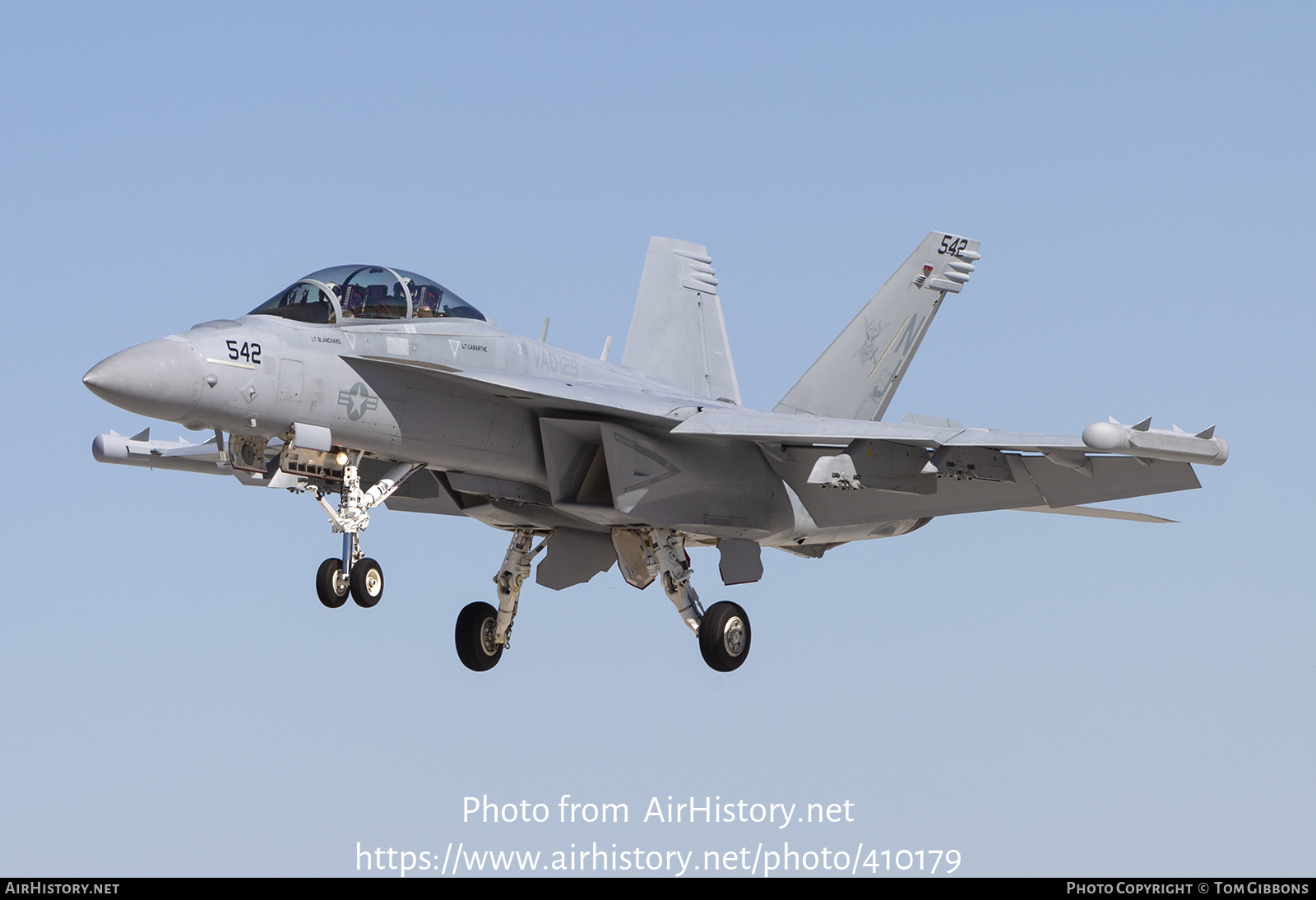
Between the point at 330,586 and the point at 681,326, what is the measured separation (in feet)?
26.6

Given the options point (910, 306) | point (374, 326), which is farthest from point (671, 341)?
point (374, 326)

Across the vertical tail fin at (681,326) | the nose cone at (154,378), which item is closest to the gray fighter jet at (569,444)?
the nose cone at (154,378)

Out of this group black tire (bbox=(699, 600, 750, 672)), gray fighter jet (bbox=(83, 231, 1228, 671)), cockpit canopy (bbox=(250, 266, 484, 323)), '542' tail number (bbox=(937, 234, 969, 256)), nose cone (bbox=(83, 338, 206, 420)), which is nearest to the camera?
nose cone (bbox=(83, 338, 206, 420))

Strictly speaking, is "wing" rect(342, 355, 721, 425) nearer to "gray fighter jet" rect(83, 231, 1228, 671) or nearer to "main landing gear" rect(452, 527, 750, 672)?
"gray fighter jet" rect(83, 231, 1228, 671)

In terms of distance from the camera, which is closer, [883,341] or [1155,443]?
[1155,443]

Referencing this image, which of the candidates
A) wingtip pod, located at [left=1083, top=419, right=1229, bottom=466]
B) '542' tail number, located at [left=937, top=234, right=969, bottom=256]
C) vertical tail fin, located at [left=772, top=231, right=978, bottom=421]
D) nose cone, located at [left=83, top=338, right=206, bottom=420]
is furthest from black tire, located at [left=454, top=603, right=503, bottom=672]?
wingtip pod, located at [left=1083, top=419, right=1229, bottom=466]

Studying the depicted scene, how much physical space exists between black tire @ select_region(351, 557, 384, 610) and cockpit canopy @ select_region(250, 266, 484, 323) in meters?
2.26

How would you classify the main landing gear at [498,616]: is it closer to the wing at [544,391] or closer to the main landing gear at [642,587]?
the main landing gear at [642,587]

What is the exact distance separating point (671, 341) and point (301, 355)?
24.8ft

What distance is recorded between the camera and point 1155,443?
13.5m

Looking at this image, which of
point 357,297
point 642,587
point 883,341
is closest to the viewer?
point 357,297

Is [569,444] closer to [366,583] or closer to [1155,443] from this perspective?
[366,583]

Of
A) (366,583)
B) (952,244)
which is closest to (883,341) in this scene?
(952,244)

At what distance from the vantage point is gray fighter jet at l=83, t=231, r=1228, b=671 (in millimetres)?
14219
